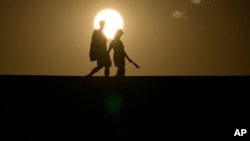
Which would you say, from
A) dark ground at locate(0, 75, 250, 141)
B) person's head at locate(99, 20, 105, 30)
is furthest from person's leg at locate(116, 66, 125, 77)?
dark ground at locate(0, 75, 250, 141)

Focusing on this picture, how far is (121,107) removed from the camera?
1027cm

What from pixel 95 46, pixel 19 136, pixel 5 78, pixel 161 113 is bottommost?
pixel 19 136

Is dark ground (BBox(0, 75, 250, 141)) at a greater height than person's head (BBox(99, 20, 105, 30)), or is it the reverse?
person's head (BBox(99, 20, 105, 30))

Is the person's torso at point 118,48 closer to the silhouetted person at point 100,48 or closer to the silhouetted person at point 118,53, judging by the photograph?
the silhouetted person at point 118,53

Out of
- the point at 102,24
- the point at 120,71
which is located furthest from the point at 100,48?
the point at 120,71

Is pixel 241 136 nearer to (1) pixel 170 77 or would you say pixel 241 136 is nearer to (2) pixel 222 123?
(2) pixel 222 123

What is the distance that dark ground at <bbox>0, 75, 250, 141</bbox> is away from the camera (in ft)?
33.1

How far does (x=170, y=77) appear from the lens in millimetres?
10547

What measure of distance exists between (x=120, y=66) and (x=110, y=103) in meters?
2.60

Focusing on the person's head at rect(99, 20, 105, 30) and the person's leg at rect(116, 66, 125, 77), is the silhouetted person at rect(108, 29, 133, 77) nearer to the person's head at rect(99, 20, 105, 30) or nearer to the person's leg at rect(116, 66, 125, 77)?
the person's leg at rect(116, 66, 125, 77)

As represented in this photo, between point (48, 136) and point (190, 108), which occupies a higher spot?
point (190, 108)

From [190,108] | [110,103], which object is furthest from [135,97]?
[190,108]

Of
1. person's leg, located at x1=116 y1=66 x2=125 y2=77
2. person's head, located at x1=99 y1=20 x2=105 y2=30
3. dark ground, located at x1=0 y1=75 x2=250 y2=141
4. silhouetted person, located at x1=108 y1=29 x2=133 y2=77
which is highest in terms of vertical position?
person's head, located at x1=99 y1=20 x2=105 y2=30

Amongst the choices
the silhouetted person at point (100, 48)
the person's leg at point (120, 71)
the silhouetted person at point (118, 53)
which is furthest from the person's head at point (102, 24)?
the person's leg at point (120, 71)
